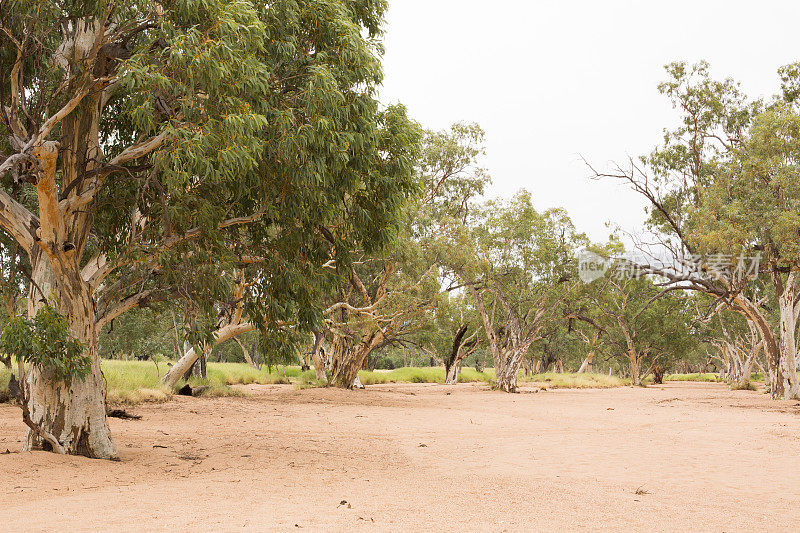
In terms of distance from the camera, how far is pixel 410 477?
8516 millimetres

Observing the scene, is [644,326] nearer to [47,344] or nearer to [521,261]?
[521,261]

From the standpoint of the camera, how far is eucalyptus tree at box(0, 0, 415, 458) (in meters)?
7.38

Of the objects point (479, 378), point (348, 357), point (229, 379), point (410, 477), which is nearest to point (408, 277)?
point (348, 357)

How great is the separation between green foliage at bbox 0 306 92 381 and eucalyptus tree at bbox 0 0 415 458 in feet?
0.09

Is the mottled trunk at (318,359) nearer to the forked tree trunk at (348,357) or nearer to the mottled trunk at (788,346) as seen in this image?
the forked tree trunk at (348,357)

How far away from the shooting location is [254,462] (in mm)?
9641

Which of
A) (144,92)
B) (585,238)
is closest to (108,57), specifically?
(144,92)

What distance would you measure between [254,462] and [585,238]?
2640 centimetres

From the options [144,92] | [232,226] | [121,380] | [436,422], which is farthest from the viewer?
[121,380]

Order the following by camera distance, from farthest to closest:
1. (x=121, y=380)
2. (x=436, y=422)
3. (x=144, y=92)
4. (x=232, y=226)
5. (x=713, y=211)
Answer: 1. (x=713, y=211)
2. (x=121, y=380)
3. (x=436, y=422)
4. (x=232, y=226)
5. (x=144, y=92)

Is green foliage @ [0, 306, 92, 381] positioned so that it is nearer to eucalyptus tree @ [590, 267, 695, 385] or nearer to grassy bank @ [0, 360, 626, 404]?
grassy bank @ [0, 360, 626, 404]

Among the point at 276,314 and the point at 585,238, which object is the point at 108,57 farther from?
the point at 585,238

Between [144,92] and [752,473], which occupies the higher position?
[144,92]

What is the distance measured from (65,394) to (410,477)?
196 inches
